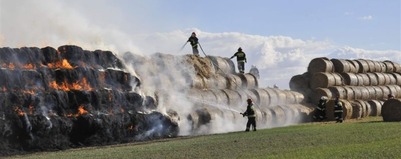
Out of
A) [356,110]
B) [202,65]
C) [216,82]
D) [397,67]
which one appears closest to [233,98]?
[216,82]

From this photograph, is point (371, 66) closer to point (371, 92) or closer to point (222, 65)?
point (371, 92)

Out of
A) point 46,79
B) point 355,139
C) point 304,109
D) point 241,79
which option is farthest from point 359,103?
point 46,79

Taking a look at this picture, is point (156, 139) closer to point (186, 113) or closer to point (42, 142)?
point (186, 113)

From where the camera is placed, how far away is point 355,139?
59.9ft

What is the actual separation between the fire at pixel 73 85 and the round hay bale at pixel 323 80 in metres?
18.8

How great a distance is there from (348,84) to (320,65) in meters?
2.64

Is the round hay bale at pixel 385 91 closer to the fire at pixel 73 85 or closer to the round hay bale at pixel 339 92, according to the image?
the round hay bale at pixel 339 92

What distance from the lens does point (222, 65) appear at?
110ft

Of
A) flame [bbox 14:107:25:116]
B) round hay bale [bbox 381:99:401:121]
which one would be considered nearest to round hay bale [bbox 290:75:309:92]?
round hay bale [bbox 381:99:401:121]

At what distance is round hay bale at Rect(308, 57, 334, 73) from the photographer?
127 feet

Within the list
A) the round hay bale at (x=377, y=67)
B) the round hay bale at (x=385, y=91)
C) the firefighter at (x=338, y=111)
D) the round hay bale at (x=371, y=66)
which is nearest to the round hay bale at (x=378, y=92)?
the round hay bale at (x=385, y=91)

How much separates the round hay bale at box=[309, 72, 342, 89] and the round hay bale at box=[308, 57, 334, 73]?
473mm

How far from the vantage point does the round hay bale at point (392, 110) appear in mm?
29750

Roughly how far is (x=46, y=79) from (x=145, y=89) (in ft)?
18.2
